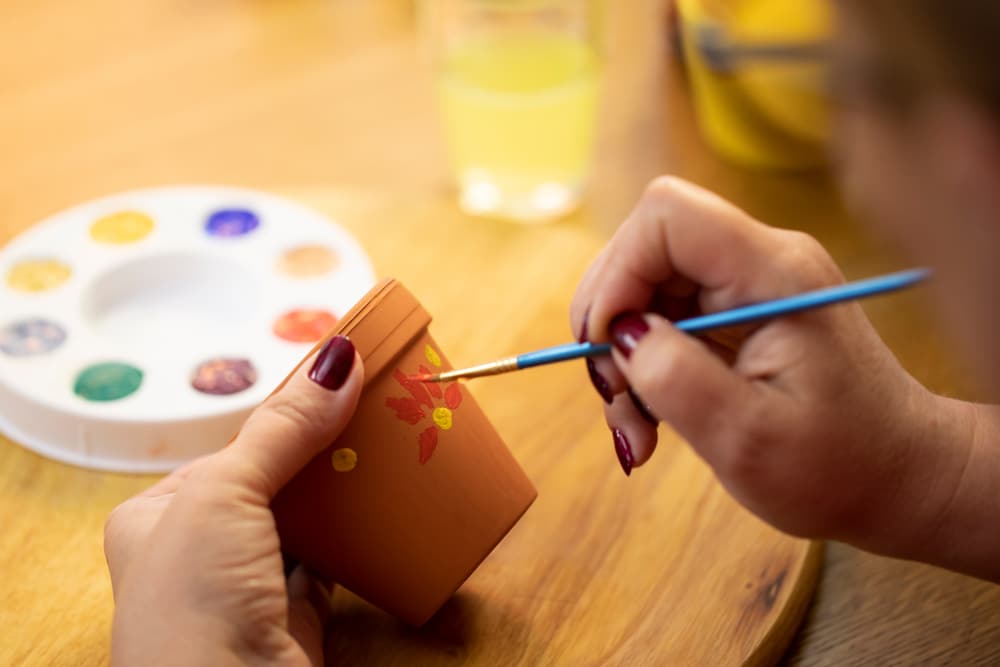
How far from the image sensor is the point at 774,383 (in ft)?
1.88

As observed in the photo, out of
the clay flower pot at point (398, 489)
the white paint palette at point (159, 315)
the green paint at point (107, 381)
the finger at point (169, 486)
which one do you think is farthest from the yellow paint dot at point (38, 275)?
the clay flower pot at point (398, 489)

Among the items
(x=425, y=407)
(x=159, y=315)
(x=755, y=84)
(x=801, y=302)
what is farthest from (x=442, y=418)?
(x=755, y=84)

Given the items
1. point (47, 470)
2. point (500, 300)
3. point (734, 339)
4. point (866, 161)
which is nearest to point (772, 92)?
point (500, 300)

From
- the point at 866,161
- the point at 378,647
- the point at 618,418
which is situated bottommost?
the point at 378,647

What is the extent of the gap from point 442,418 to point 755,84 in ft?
2.23

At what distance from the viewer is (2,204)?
45.9 inches

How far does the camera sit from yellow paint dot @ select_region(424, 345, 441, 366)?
2.29 ft

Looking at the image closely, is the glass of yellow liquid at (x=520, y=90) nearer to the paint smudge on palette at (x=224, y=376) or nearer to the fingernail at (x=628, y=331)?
the paint smudge on palette at (x=224, y=376)

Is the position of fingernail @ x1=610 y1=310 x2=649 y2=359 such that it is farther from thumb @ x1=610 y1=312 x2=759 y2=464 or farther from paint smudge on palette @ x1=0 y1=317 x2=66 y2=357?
paint smudge on palette @ x1=0 y1=317 x2=66 y2=357

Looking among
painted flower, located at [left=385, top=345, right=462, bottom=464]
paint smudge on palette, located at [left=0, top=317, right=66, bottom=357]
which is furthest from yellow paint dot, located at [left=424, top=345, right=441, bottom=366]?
paint smudge on palette, located at [left=0, top=317, right=66, bottom=357]

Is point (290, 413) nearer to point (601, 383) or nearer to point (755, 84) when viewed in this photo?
point (601, 383)

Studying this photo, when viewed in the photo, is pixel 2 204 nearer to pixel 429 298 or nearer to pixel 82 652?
pixel 429 298

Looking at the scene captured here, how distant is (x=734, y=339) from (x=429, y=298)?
40cm

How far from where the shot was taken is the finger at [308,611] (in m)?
0.67
